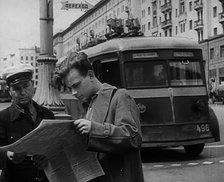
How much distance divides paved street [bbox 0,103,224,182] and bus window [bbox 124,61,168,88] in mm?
1658

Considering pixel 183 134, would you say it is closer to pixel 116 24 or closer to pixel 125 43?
pixel 125 43

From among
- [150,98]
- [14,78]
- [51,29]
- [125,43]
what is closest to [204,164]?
[150,98]

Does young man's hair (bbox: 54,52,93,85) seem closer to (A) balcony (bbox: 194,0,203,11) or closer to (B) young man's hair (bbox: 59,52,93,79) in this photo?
(B) young man's hair (bbox: 59,52,93,79)

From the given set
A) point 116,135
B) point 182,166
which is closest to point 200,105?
point 182,166

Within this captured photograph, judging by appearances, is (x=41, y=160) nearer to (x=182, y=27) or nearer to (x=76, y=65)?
(x=76, y=65)

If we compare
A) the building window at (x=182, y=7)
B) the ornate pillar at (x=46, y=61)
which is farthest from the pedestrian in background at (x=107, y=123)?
the building window at (x=182, y=7)

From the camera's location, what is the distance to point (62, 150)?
2.67m

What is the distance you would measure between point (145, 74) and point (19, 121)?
7510 mm

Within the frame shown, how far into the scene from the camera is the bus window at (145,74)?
1062 centimetres

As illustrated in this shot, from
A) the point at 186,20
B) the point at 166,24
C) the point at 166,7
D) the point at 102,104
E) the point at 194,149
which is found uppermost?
the point at 166,7

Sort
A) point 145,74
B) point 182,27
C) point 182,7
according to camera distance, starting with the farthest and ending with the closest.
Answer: point 182,7 < point 182,27 < point 145,74

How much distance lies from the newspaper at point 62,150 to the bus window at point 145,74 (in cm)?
788

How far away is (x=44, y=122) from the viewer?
2.40 m

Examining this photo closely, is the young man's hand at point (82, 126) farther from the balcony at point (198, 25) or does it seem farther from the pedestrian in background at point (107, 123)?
the balcony at point (198, 25)
